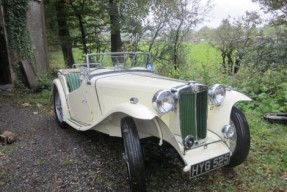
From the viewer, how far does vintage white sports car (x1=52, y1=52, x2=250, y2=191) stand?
9.96 ft

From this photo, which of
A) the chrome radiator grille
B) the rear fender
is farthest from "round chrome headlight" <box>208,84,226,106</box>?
the rear fender

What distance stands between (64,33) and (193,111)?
475 inches

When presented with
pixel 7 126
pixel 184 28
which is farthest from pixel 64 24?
pixel 7 126

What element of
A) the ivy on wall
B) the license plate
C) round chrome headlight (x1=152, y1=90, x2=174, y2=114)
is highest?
the ivy on wall

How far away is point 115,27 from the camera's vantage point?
13297 mm

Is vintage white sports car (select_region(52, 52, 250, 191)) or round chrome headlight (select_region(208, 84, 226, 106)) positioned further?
round chrome headlight (select_region(208, 84, 226, 106))

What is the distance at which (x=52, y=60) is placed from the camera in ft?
50.0

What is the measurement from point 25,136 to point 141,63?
2191 mm

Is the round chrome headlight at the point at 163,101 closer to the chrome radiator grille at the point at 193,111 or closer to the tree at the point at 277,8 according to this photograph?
the chrome radiator grille at the point at 193,111

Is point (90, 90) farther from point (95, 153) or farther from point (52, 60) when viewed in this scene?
point (52, 60)

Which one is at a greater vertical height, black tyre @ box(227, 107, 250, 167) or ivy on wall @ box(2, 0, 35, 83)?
ivy on wall @ box(2, 0, 35, 83)

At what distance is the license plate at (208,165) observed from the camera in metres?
2.95

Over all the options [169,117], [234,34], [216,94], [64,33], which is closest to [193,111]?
[169,117]

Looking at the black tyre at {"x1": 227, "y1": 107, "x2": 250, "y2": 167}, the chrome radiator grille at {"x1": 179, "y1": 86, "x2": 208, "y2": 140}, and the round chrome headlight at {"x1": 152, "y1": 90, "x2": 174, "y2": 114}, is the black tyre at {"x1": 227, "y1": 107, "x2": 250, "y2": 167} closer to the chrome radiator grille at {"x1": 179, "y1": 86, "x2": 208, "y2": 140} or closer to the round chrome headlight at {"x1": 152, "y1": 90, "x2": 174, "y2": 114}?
the chrome radiator grille at {"x1": 179, "y1": 86, "x2": 208, "y2": 140}
